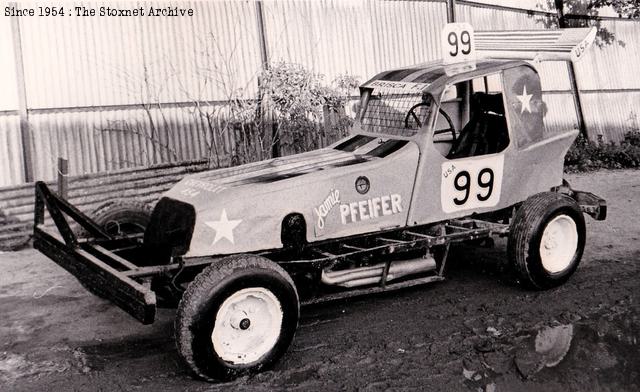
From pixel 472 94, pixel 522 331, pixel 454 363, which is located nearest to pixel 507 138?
pixel 472 94

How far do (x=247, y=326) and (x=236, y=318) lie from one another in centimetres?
9

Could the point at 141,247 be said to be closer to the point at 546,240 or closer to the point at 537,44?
the point at 546,240

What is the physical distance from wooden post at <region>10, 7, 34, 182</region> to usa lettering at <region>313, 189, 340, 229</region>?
5295 millimetres

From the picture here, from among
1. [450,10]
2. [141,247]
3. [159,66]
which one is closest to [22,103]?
[159,66]

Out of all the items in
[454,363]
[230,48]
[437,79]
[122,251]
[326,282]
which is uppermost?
[230,48]

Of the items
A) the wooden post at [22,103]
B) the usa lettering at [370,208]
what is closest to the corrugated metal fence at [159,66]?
the wooden post at [22,103]

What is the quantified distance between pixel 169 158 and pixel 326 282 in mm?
5339

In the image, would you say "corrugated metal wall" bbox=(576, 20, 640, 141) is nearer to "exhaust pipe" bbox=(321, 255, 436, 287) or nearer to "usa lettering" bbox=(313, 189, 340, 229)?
"exhaust pipe" bbox=(321, 255, 436, 287)

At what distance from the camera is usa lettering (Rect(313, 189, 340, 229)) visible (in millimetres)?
5167

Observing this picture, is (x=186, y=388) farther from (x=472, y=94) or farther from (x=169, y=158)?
(x=169, y=158)

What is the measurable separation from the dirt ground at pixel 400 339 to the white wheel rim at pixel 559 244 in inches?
8.7

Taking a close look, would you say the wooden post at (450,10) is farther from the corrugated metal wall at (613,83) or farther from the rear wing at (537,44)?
the rear wing at (537,44)

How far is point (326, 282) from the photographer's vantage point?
17.4 ft

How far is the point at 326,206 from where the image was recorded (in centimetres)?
519
